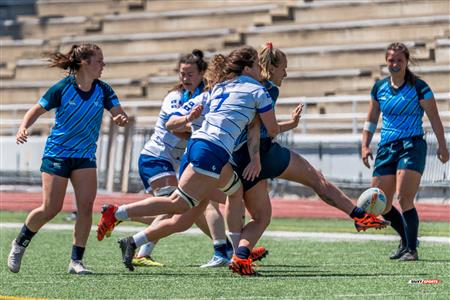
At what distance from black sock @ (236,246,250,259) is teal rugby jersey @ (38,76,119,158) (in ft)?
4.78

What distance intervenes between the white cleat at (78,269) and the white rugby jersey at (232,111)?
1.49 metres

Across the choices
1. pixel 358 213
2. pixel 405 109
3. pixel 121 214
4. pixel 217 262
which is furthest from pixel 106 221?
pixel 405 109

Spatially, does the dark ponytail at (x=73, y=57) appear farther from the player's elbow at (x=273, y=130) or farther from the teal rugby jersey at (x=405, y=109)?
the teal rugby jersey at (x=405, y=109)

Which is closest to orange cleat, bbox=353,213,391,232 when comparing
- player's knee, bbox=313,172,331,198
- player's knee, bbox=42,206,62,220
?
player's knee, bbox=313,172,331,198

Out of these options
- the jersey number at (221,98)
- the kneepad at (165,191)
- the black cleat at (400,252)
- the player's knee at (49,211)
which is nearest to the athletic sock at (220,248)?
the kneepad at (165,191)

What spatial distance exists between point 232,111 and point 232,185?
0.63 metres

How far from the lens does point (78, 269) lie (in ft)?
33.4

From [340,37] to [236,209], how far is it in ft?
57.2

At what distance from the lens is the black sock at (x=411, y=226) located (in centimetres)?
1136

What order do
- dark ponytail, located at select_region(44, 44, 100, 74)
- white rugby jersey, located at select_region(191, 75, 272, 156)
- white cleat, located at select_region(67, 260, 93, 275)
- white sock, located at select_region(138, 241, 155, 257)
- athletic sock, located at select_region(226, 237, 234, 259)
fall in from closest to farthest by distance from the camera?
white rugby jersey, located at select_region(191, 75, 272, 156), white cleat, located at select_region(67, 260, 93, 275), dark ponytail, located at select_region(44, 44, 100, 74), athletic sock, located at select_region(226, 237, 234, 259), white sock, located at select_region(138, 241, 155, 257)

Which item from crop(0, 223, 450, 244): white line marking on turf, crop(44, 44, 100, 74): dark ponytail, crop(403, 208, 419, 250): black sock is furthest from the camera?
crop(0, 223, 450, 244): white line marking on turf

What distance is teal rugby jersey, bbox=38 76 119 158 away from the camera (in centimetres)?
1016

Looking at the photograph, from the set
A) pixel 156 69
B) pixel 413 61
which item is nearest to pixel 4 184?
pixel 156 69

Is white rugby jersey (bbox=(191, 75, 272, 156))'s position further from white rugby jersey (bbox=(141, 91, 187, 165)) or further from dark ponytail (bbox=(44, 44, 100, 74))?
white rugby jersey (bbox=(141, 91, 187, 165))
